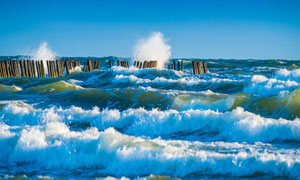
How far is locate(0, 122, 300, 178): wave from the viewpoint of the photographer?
482 centimetres

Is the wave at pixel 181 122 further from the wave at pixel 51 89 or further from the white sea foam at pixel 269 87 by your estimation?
the white sea foam at pixel 269 87

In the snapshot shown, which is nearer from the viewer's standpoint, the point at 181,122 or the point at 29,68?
the point at 181,122

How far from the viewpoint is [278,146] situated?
20.2ft

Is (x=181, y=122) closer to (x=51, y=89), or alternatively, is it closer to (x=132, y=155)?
(x=132, y=155)

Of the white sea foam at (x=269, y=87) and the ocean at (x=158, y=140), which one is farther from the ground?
the white sea foam at (x=269, y=87)

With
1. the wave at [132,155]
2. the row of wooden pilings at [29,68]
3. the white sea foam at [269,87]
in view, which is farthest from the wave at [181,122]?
the row of wooden pilings at [29,68]

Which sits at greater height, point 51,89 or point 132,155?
point 51,89

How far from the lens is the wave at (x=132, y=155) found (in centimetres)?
482

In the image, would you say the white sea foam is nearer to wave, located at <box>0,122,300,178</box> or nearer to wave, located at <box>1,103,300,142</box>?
wave, located at <box>1,103,300,142</box>

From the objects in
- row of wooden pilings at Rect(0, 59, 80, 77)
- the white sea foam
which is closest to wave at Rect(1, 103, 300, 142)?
the white sea foam

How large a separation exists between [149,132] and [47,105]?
4.62m

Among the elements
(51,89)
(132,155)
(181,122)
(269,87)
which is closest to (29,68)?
(51,89)

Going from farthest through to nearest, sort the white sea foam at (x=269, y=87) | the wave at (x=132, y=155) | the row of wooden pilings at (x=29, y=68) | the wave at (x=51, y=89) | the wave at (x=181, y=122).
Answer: the row of wooden pilings at (x=29, y=68) → the wave at (x=51, y=89) → the white sea foam at (x=269, y=87) → the wave at (x=181, y=122) → the wave at (x=132, y=155)

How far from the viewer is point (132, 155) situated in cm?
529
